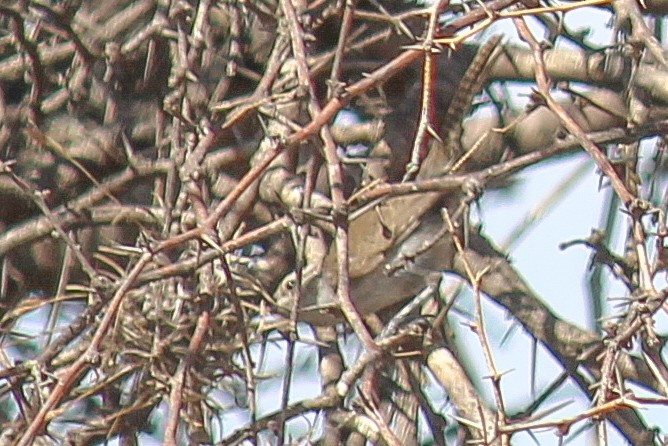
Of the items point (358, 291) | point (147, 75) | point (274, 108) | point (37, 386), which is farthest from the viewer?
point (358, 291)

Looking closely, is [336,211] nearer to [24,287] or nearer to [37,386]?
[37,386]

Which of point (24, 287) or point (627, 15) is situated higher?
point (24, 287)

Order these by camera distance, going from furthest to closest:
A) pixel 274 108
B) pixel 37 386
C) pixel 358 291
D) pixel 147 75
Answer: pixel 358 291
pixel 147 75
pixel 274 108
pixel 37 386

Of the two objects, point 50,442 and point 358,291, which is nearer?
point 50,442

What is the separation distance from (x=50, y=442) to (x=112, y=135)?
121cm

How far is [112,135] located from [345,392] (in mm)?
1389

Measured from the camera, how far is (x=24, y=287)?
4367 millimetres

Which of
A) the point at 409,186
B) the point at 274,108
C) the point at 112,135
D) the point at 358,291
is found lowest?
the point at 409,186

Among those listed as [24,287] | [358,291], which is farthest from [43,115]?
[358,291]

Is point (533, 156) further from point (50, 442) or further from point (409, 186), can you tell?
point (50, 442)

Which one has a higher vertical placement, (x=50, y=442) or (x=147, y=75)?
(x=147, y=75)

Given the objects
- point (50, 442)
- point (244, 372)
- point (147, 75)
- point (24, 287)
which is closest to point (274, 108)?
point (244, 372)

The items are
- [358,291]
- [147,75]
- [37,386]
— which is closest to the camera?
[37,386]

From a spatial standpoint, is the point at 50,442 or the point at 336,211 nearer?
A: the point at 336,211
